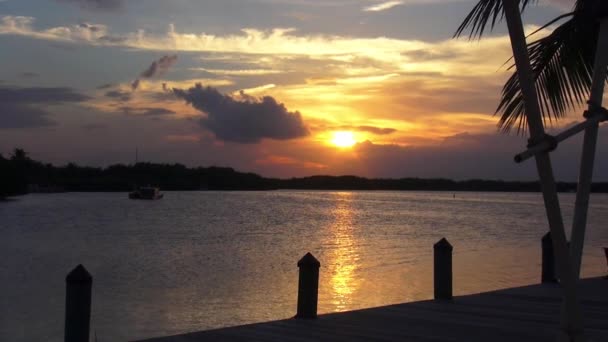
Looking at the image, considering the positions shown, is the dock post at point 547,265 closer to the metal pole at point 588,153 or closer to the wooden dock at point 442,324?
the wooden dock at point 442,324

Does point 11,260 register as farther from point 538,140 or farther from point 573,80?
point 538,140

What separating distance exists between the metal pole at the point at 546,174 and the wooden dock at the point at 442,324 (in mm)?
5098

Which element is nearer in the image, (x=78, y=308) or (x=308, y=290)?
(x=78, y=308)

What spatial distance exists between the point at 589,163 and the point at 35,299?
857 inches

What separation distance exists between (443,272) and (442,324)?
2.05 meters

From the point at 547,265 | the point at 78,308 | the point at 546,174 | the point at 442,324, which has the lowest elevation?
the point at 442,324

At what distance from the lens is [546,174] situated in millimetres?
2971

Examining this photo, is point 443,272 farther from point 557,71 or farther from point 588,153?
point 588,153

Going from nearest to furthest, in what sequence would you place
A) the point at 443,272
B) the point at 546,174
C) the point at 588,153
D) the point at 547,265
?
the point at 546,174 < the point at 588,153 < the point at 443,272 < the point at 547,265

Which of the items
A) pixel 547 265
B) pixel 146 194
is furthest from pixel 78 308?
pixel 146 194

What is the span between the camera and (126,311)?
1962cm

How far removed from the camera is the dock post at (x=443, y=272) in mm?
10906

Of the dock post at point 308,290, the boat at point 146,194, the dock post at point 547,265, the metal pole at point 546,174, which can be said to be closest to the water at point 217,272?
the dock post at point 547,265

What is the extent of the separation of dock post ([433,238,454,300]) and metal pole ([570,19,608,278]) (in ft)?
25.7
